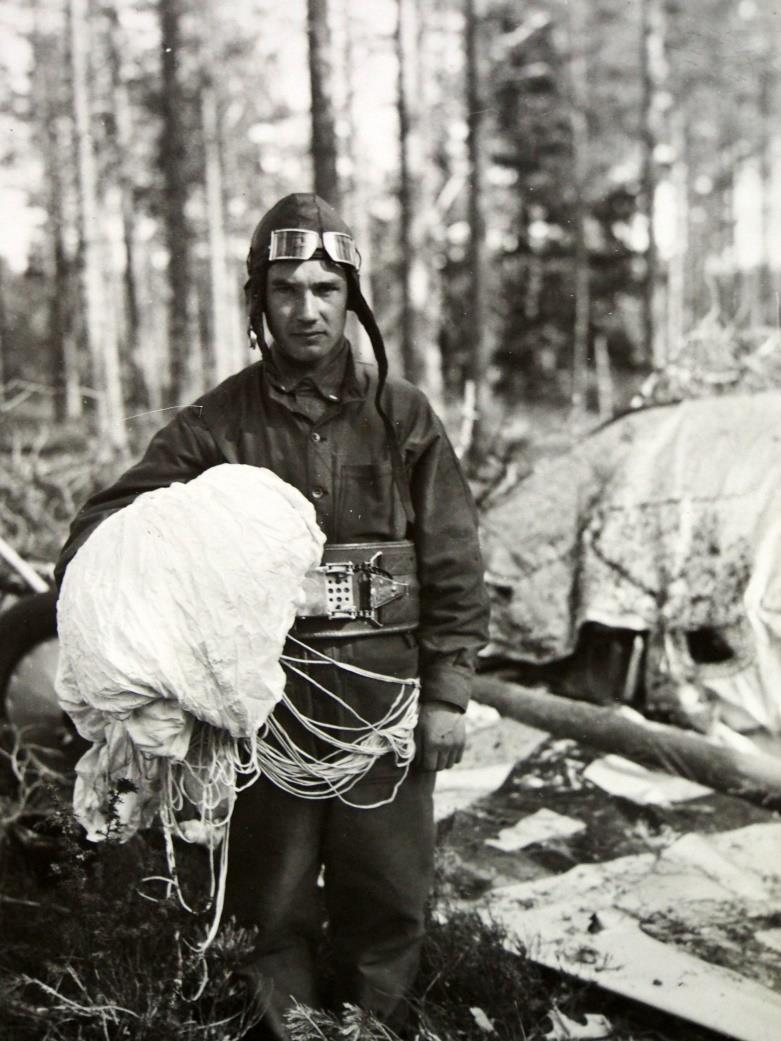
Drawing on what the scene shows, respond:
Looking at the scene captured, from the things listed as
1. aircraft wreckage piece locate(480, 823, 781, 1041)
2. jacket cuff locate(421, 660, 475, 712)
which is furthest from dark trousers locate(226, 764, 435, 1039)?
aircraft wreckage piece locate(480, 823, 781, 1041)

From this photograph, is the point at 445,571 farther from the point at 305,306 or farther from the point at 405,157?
the point at 405,157

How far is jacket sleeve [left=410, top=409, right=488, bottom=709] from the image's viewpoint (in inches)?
108

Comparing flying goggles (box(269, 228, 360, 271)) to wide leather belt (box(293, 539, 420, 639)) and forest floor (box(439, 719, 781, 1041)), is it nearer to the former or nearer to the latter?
wide leather belt (box(293, 539, 420, 639))

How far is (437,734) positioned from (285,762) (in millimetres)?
448

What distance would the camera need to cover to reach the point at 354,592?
264 cm

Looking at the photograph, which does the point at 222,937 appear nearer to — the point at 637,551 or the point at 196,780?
the point at 196,780

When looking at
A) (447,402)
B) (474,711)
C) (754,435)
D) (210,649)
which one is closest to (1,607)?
(474,711)

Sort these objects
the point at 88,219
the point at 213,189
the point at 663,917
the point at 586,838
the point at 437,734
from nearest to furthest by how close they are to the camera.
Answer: the point at 437,734, the point at 663,917, the point at 586,838, the point at 88,219, the point at 213,189

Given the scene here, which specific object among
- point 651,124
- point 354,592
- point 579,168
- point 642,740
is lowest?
point 642,740

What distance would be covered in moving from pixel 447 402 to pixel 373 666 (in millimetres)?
13660

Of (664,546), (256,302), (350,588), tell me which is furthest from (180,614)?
(664,546)

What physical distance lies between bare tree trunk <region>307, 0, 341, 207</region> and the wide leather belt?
3397 mm

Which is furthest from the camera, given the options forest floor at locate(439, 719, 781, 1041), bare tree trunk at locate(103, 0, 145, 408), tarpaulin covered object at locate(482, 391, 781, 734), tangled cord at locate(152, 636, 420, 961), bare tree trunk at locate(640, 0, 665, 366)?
bare tree trunk at locate(103, 0, 145, 408)

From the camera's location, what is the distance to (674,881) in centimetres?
347
